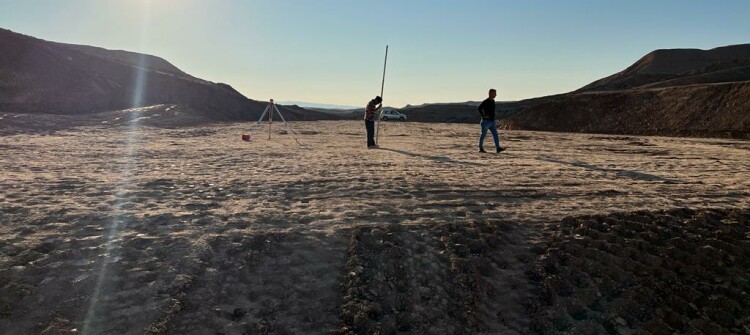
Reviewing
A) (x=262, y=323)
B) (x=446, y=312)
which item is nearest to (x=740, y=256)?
(x=446, y=312)

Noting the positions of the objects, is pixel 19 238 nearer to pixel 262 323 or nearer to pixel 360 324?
pixel 262 323

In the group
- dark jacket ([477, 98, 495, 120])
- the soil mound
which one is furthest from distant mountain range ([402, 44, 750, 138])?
the soil mound

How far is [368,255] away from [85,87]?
42.1 metres

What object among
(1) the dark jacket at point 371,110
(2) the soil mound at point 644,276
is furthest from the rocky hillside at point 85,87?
(2) the soil mound at point 644,276

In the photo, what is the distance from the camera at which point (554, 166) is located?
9773 millimetres

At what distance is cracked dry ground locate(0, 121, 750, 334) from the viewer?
3670 mm

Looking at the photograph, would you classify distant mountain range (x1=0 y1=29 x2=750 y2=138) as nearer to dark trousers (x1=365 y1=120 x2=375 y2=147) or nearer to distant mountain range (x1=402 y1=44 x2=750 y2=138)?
distant mountain range (x1=402 y1=44 x2=750 y2=138)

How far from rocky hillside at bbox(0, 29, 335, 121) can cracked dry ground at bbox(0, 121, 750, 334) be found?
2431cm

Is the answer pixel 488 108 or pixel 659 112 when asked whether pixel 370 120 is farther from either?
pixel 659 112

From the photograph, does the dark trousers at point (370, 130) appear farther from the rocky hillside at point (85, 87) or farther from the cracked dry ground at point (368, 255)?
the rocky hillside at point (85, 87)

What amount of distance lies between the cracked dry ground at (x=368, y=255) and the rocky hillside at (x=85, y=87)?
2431 cm

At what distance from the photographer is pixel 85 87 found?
38125 millimetres

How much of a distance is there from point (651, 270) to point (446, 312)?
7.16 feet

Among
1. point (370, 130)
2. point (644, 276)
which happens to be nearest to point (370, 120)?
point (370, 130)
